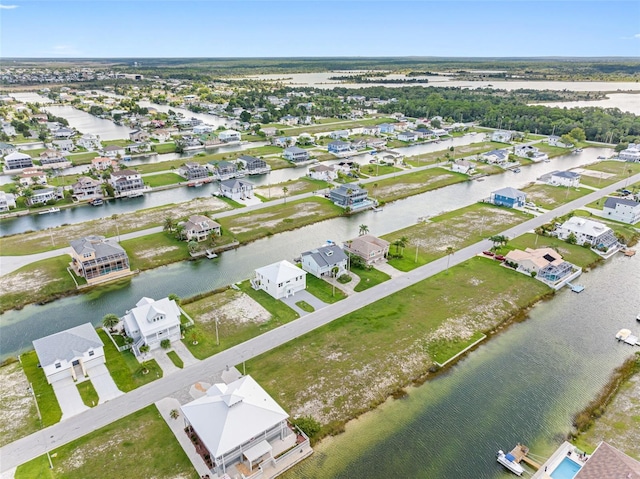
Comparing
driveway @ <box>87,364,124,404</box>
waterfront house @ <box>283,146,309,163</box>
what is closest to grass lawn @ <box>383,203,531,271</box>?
driveway @ <box>87,364,124,404</box>

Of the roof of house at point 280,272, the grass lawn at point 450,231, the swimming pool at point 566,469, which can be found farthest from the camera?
the grass lawn at point 450,231

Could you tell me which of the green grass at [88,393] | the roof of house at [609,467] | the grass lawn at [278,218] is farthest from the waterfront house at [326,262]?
the roof of house at [609,467]

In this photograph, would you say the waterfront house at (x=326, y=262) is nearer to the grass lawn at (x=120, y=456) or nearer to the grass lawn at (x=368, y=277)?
the grass lawn at (x=368, y=277)

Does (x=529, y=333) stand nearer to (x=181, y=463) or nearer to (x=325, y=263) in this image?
(x=325, y=263)

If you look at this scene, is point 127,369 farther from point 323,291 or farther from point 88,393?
point 323,291

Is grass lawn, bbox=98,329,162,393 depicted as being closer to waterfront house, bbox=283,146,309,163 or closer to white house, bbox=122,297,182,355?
white house, bbox=122,297,182,355

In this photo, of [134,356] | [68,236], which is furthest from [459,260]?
[68,236]
